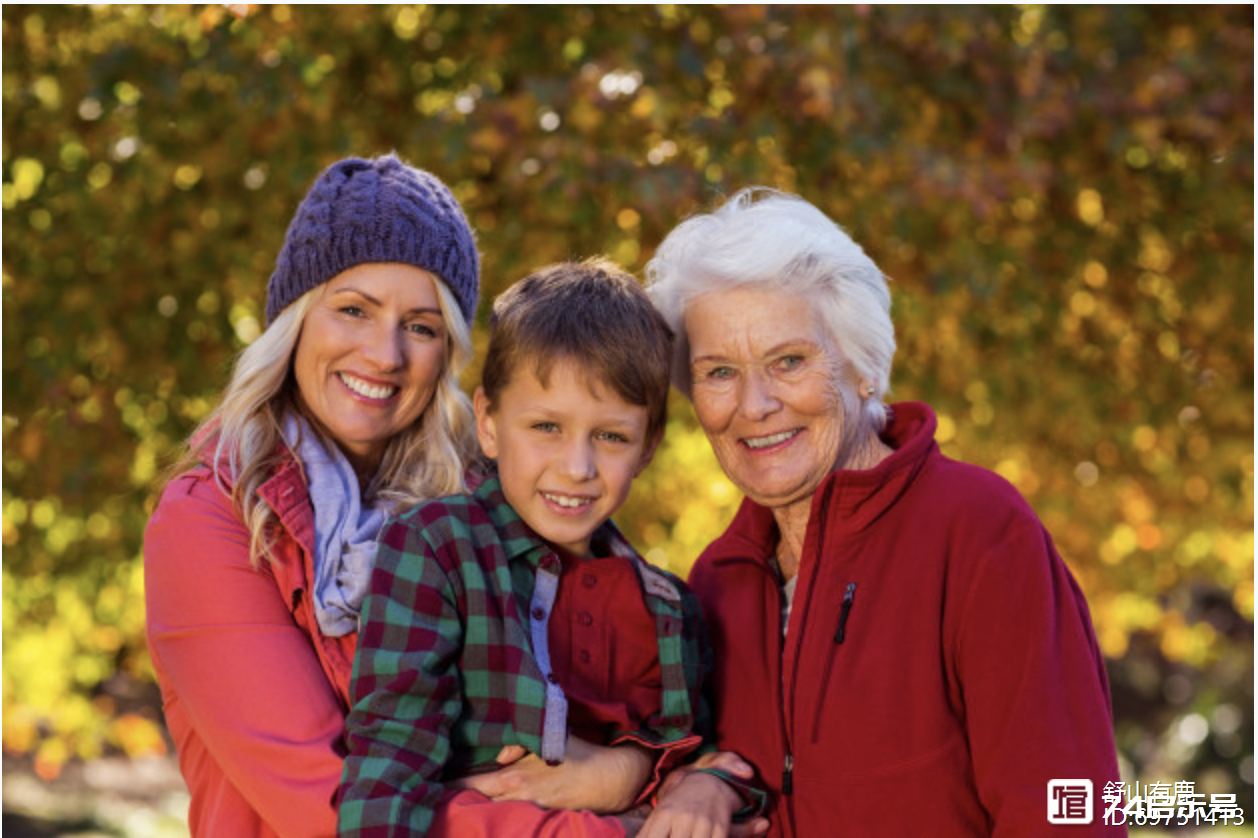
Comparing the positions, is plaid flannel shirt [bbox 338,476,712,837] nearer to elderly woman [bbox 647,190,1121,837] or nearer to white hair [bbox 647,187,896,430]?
elderly woman [bbox 647,190,1121,837]

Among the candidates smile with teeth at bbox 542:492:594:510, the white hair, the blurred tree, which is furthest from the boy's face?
the blurred tree

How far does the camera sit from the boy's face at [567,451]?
2529 millimetres

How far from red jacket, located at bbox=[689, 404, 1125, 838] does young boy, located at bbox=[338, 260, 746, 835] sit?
0.58ft

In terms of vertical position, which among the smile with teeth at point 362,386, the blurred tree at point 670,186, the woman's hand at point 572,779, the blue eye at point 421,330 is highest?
the blurred tree at point 670,186

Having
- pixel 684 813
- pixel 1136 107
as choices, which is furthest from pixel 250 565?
pixel 1136 107

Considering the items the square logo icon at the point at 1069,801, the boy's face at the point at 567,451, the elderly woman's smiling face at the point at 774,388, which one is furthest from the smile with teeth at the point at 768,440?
the square logo icon at the point at 1069,801

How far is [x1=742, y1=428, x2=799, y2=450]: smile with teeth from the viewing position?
267 cm

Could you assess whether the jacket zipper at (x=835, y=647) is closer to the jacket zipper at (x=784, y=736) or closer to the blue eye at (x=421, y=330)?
the jacket zipper at (x=784, y=736)

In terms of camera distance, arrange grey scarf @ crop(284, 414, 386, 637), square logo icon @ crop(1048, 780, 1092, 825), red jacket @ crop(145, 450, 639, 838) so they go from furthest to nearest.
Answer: grey scarf @ crop(284, 414, 386, 637)
red jacket @ crop(145, 450, 639, 838)
square logo icon @ crop(1048, 780, 1092, 825)

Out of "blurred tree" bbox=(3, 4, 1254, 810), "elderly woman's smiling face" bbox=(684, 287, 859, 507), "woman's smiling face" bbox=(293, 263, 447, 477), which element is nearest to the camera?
"elderly woman's smiling face" bbox=(684, 287, 859, 507)

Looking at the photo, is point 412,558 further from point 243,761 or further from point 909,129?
point 909,129

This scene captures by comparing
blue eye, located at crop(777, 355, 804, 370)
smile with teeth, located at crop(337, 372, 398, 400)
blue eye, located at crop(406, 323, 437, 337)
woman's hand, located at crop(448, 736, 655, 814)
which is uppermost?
blue eye, located at crop(406, 323, 437, 337)

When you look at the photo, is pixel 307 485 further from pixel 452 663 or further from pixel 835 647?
pixel 835 647

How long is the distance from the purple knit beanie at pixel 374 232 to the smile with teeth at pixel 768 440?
706 mm
